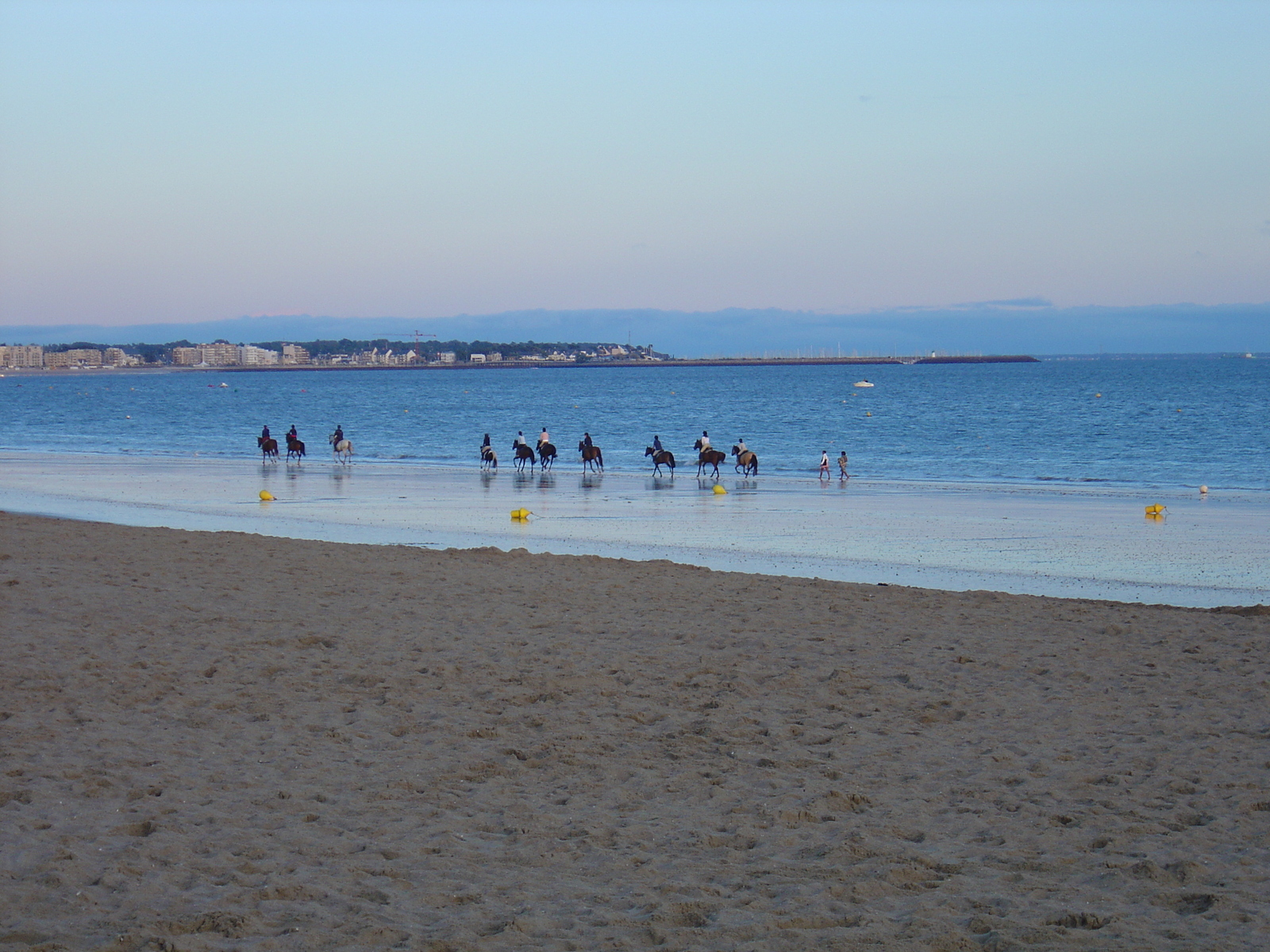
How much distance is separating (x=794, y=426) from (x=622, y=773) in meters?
64.2

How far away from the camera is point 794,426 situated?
70.9 metres

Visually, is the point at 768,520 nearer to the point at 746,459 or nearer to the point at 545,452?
the point at 746,459

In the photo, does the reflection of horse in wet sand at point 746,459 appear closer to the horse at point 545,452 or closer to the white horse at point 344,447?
the horse at point 545,452

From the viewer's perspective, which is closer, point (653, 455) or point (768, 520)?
point (768, 520)

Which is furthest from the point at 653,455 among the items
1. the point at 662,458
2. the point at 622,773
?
the point at 622,773

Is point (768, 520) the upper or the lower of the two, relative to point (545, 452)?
lower

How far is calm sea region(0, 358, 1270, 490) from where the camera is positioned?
43812 mm

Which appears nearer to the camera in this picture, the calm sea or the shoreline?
the shoreline

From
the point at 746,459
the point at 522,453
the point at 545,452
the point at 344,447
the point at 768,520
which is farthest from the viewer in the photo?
the point at 344,447

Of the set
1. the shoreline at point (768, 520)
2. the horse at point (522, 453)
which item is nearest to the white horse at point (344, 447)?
the shoreline at point (768, 520)

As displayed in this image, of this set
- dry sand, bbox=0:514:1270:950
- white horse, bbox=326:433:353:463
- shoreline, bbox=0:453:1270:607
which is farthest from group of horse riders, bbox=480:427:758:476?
dry sand, bbox=0:514:1270:950

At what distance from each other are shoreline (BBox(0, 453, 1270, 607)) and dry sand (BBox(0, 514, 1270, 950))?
4.09m

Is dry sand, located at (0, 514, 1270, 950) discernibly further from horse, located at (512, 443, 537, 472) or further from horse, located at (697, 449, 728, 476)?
A: horse, located at (512, 443, 537, 472)

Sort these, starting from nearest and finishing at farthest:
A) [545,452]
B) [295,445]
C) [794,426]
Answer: [545,452] < [295,445] < [794,426]
